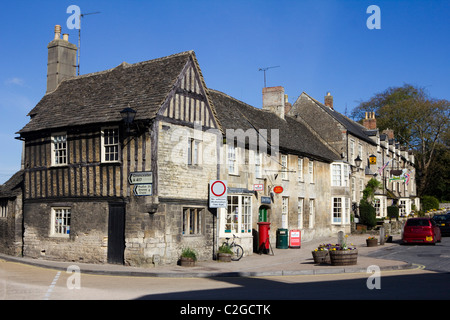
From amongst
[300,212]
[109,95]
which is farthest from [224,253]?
[300,212]

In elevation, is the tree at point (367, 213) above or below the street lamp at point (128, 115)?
below

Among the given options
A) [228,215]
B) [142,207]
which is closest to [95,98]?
[142,207]

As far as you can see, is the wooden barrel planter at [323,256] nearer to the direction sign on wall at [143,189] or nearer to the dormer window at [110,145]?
the direction sign on wall at [143,189]

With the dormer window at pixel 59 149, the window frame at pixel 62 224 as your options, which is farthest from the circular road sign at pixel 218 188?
the dormer window at pixel 59 149

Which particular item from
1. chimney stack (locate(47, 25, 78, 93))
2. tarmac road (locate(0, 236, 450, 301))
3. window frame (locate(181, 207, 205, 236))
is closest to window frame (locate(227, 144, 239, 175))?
window frame (locate(181, 207, 205, 236))

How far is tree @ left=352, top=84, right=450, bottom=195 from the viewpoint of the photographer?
60250 millimetres

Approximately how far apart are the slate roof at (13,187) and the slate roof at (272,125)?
1007cm

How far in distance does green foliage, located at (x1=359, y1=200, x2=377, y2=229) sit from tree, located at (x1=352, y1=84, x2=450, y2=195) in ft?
91.0

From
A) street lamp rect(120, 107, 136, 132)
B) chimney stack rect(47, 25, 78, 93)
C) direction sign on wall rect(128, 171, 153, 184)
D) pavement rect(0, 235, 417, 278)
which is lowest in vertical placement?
pavement rect(0, 235, 417, 278)

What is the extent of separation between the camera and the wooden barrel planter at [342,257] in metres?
17.4

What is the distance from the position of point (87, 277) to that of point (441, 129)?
55.2 metres

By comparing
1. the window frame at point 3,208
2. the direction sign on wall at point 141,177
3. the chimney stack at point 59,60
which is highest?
the chimney stack at point 59,60

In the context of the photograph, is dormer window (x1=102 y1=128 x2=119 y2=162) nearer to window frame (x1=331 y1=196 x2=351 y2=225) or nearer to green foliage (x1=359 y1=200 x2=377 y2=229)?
window frame (x1=331 y1=196 x2=351 y2=225)

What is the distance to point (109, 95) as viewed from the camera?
21031mm
